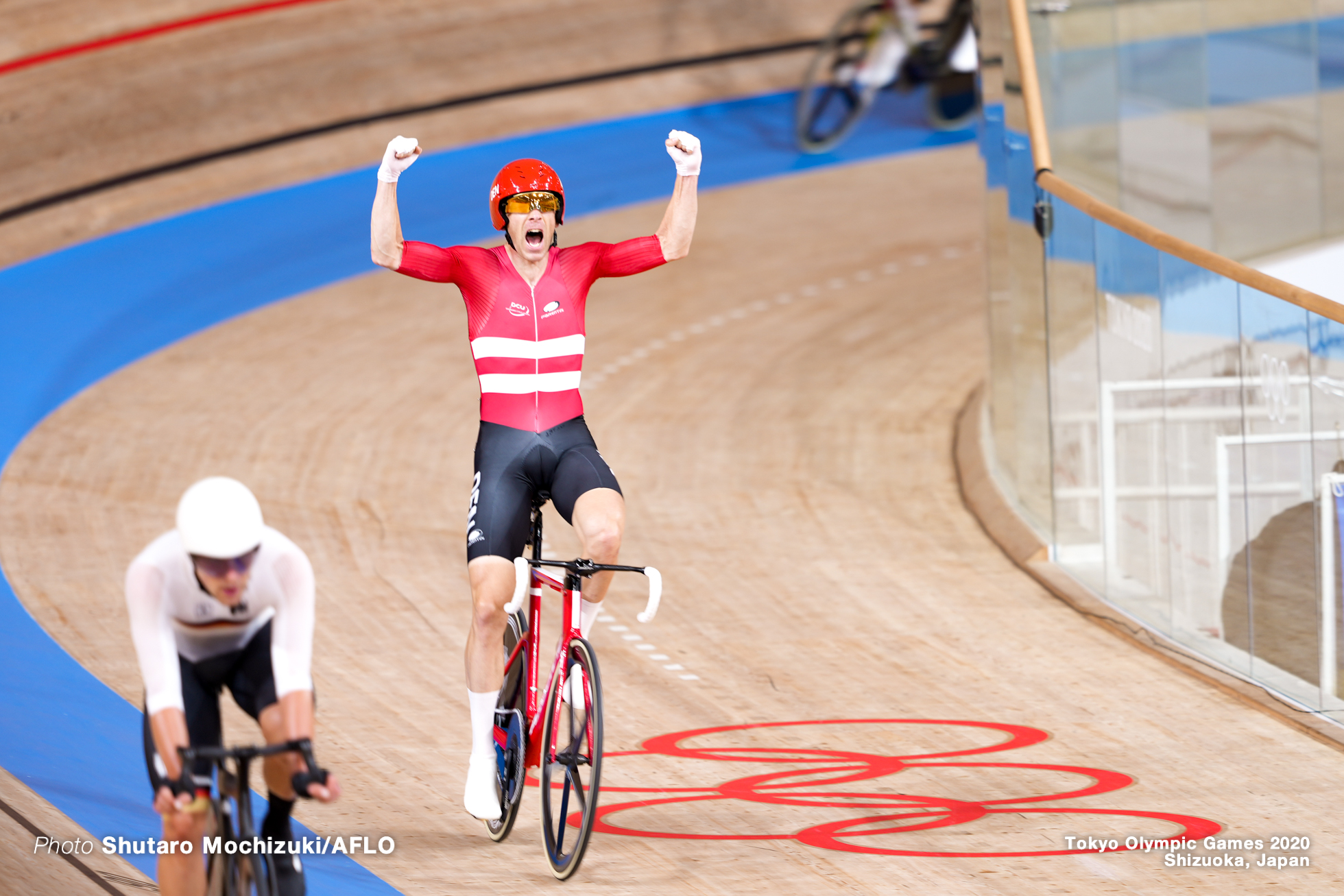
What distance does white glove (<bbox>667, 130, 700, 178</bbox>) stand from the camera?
4.47 meters

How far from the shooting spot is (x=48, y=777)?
4988 mm

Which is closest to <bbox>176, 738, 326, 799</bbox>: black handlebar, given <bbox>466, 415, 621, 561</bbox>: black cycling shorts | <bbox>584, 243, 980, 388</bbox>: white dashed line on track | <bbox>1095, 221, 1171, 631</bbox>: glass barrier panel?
<bbox>466, 415, 621, 561</bbox>: black cycling shorts

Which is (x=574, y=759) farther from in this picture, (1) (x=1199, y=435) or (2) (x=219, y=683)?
(1) (x=1199, y=435)

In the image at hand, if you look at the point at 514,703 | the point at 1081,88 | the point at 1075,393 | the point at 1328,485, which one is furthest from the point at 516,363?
the point at 1081,88

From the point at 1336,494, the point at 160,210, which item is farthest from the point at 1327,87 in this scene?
the point at 160,210

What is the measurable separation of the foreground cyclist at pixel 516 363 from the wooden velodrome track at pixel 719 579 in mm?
601

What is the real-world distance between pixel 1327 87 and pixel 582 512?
25.0ft

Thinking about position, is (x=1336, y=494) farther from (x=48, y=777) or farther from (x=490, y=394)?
(x=48, y=777)

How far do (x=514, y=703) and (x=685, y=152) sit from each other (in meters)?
1.47

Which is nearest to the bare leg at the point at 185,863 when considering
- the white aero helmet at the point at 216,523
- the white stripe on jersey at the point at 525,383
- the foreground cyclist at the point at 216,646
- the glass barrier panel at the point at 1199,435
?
the foreground cyclist at the point at 216,646

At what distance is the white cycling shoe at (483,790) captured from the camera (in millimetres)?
4480

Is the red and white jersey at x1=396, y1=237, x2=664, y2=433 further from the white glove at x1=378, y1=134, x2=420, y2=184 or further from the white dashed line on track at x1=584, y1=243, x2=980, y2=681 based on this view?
the white dashed line on track at x1=584, y1=243, x2=980, y2=681

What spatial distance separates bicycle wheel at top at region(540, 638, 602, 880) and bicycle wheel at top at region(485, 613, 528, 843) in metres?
0.11

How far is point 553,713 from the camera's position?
Result: 4301 mm
